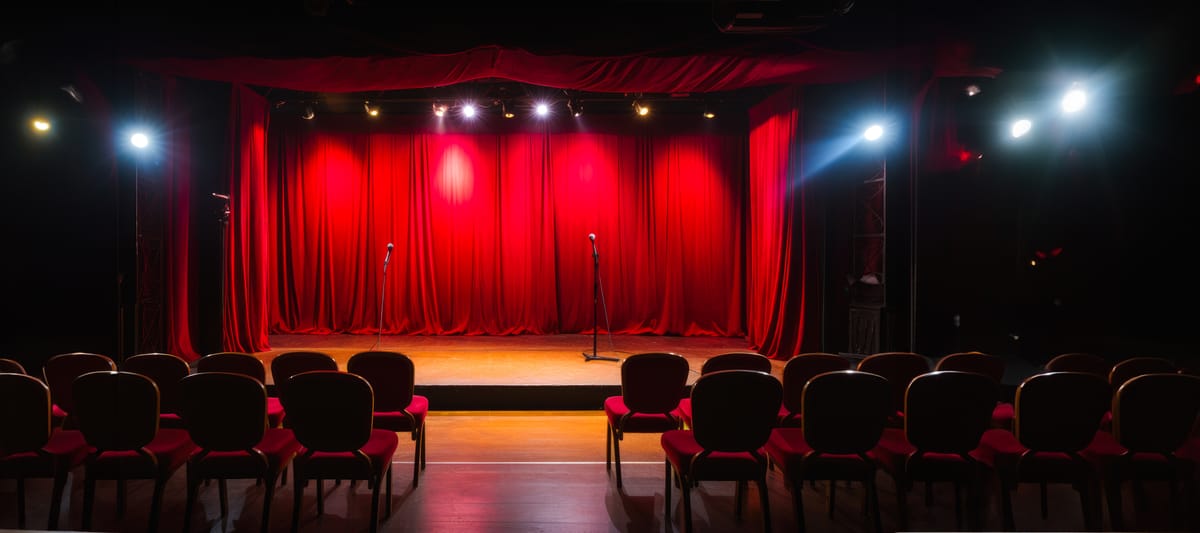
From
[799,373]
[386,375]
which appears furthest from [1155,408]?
[386,375]

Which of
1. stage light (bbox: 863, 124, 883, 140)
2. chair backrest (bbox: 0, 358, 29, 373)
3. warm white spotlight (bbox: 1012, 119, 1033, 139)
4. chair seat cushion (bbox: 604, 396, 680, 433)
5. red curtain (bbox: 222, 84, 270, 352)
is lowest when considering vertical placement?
chair seat cushion (bbox: 604, 396, 680, 433)

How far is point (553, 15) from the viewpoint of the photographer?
19.2 ft

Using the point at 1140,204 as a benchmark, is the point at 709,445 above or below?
below

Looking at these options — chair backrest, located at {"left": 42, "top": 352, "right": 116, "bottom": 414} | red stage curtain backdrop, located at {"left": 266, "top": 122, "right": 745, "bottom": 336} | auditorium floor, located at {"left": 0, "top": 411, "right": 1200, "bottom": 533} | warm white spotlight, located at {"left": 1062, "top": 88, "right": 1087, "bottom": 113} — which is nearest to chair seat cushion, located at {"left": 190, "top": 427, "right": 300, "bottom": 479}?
auditorium floor, located at {"left": 0, "top": 411, "right": 1200, "bottom": 533}

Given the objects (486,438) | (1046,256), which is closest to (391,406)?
(486,438)

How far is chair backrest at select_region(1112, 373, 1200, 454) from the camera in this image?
308 cm

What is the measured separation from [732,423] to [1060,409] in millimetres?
1519

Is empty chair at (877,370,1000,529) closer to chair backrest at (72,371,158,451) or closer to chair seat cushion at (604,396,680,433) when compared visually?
chair seat cushion at (604,396,680,433)

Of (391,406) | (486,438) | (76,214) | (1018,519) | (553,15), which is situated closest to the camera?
(1018,519)

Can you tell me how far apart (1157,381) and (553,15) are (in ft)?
16.2

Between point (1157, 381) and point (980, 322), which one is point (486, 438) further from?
point (980, 322)

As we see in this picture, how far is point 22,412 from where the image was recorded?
3064mm

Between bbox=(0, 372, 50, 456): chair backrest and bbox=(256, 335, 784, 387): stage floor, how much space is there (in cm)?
325

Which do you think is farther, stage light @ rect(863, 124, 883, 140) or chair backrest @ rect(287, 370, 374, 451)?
stage light @ rect(863, 124, 883, 140)
